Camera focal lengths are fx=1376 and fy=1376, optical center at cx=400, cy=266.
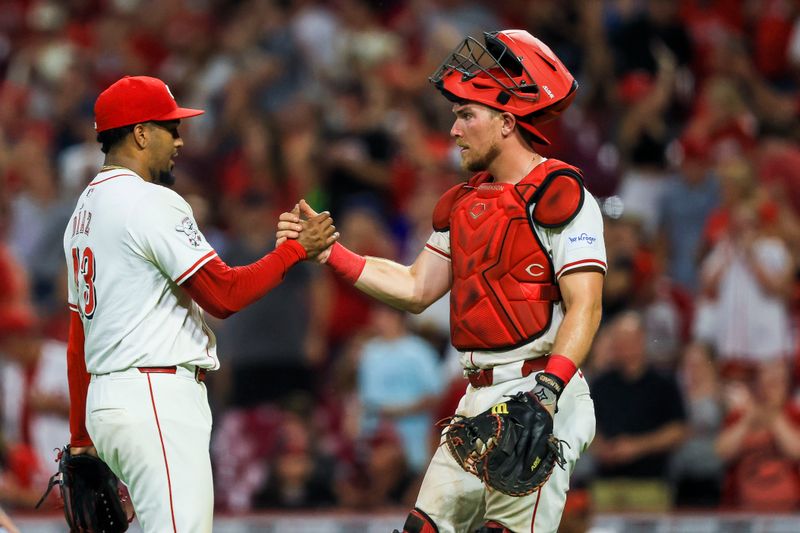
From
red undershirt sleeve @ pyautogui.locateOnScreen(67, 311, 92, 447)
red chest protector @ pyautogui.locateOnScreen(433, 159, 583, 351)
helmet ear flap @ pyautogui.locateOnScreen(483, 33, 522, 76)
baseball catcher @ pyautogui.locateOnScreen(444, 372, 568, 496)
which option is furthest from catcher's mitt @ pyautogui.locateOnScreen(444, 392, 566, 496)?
red undershirt sleeve @ pyautogui.locateOnScreen(67, 311, 92, 447)

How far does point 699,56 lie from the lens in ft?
38.9

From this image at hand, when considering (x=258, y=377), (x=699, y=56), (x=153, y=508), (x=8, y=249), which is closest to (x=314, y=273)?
(x=258, y=377)

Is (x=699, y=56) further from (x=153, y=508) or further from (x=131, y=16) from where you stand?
(x=153, y=508)

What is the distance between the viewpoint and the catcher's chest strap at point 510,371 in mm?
5344

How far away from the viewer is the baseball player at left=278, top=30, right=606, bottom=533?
5.25 meters

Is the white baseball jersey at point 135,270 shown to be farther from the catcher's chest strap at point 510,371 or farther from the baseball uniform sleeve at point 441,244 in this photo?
the catcher's chest strap at point 510,371

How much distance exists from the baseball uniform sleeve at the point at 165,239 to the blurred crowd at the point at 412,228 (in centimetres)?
299

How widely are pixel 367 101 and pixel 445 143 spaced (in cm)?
103

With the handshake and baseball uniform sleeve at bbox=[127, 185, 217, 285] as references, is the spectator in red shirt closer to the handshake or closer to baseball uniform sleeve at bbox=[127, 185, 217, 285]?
the handshake

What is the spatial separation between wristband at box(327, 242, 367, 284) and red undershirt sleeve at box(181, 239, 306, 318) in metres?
0.35

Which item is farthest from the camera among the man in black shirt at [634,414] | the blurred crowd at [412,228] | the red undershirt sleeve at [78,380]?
the blurred crowd at [412,228]

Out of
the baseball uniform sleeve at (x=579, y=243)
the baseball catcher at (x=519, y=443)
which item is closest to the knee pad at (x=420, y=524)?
the baseball catcher at (x=519, y=443)

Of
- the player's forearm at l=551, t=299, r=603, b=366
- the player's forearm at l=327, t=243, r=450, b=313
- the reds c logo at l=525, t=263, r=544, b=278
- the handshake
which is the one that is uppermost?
the handshake

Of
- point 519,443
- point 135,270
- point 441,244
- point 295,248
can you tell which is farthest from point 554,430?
point 135,270
